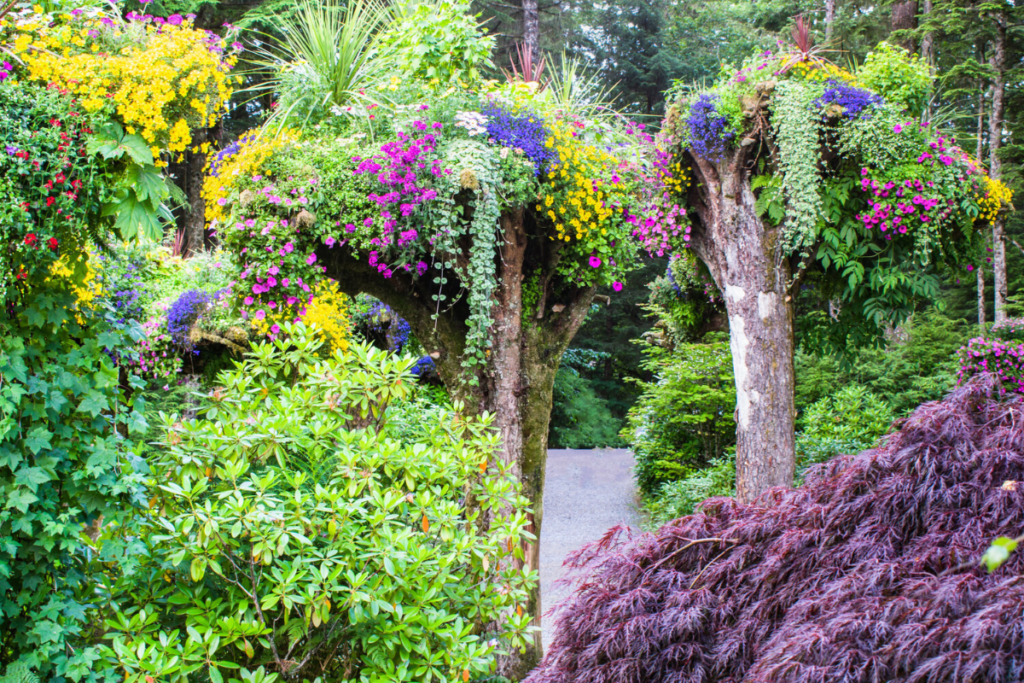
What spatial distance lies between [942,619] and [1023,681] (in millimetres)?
225

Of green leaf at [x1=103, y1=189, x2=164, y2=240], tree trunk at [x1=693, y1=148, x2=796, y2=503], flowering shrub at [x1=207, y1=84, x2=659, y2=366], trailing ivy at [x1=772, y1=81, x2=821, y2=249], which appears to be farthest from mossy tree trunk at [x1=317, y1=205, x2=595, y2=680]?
green leaf at [x1=103, y1=189, x2=164, y2=240]

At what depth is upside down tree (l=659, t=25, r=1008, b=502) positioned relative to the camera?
4.70 meters

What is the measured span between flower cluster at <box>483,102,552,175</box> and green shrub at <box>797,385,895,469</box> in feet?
16.0

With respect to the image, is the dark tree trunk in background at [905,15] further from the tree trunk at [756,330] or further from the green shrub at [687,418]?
the tree trunk at [756,330]

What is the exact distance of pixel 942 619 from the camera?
1.82 m

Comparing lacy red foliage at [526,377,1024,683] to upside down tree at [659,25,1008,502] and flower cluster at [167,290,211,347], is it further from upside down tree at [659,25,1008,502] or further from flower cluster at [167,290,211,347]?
flower cluster at [167,290,211,347]

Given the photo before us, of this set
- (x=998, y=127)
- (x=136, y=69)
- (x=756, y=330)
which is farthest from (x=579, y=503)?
(x=998, y=127)

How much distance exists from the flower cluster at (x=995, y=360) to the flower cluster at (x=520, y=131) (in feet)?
15.8

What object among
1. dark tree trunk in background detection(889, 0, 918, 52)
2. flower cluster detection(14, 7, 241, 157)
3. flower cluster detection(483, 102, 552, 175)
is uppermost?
dark tree trunk in background detection(889, 0, 918, 52)

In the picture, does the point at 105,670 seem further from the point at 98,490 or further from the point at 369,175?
the point at 369,175

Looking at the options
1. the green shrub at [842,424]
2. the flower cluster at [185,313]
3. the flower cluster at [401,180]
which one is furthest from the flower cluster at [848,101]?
the flower cluster at [185,313]

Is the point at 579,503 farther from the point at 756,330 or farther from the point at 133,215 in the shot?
the point at 133,215

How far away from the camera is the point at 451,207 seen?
3754mm

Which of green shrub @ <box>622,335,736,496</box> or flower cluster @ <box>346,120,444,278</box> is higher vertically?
flower cluster @ <box>346,120,444,278</box>
